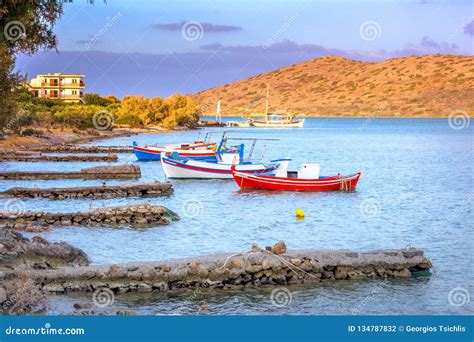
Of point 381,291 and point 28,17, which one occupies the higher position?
point 28,17

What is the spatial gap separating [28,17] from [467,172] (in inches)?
2276

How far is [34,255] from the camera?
20375 millimetres

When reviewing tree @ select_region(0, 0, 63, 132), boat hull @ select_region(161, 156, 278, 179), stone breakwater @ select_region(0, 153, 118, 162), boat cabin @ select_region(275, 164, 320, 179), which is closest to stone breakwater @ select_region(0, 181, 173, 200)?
boat cabin @ select_region(275, 164, 320, 179)

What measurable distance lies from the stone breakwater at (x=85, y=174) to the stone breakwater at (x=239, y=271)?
109ft

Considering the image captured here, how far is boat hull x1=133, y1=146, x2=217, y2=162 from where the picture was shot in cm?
6716

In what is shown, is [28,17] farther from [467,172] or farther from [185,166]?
[467,172]

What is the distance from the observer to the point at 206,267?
1956 centimetres

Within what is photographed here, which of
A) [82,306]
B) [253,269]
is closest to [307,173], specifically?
[253,269]

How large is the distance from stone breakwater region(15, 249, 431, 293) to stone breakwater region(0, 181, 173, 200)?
21.6 m

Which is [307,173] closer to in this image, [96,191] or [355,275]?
[96,191]

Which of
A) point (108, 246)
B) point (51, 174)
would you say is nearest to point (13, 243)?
point (108, 246)

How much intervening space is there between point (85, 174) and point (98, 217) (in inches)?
897

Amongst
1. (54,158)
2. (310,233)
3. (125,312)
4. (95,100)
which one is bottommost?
(310,233)

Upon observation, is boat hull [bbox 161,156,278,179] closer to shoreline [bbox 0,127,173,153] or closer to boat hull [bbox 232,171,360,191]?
boat hull [bbox 232,171,360,191]
